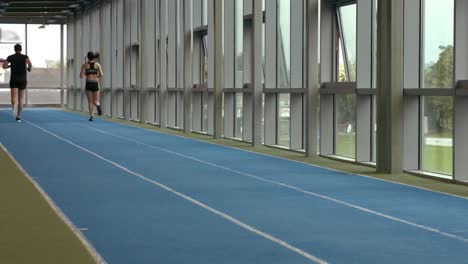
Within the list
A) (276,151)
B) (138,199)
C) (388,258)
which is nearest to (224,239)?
(388,258)

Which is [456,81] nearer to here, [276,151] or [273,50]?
[276,151]

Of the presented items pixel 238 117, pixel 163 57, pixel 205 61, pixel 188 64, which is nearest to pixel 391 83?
pixel 238 117

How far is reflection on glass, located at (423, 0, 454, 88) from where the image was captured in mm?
12305

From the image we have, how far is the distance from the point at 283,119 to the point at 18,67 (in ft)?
32.8

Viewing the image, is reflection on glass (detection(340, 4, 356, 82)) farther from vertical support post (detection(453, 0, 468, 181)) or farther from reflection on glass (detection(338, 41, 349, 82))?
vertical support post (detection(453, 0, 468, 181))

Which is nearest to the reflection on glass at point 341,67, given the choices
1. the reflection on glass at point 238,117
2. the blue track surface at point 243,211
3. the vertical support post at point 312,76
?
the vertical support post at point 312,76

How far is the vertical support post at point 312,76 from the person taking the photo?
51.0ft

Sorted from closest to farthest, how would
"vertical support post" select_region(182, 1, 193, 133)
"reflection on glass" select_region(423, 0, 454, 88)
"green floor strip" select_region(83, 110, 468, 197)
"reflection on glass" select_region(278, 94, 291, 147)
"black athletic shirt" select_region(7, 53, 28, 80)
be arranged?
"green floor strip" select_region(83, 110, 468, 197) → "reflection on glass" select_region(423, 0, 454, 88) → "reflection on glass" select_region(278, 94, 291, 147) → "vertical support post" select_region(182, 1, 193, 133) → "black athletic shirt" select_region(7, 53, 28, 80)

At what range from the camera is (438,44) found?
12516 millimetres

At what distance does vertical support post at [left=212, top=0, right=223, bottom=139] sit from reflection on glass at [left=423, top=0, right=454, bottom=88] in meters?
8.59

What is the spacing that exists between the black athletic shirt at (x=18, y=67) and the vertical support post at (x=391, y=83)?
1497 cm

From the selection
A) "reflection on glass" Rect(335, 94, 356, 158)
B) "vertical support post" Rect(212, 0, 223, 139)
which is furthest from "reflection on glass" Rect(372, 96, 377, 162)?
"vertical support post" Rect(212, 0, 223, 139)

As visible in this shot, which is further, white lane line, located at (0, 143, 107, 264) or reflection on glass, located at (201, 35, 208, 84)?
reflection on glass, located at (201, 35, 208, 84)

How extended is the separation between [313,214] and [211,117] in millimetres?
14408
